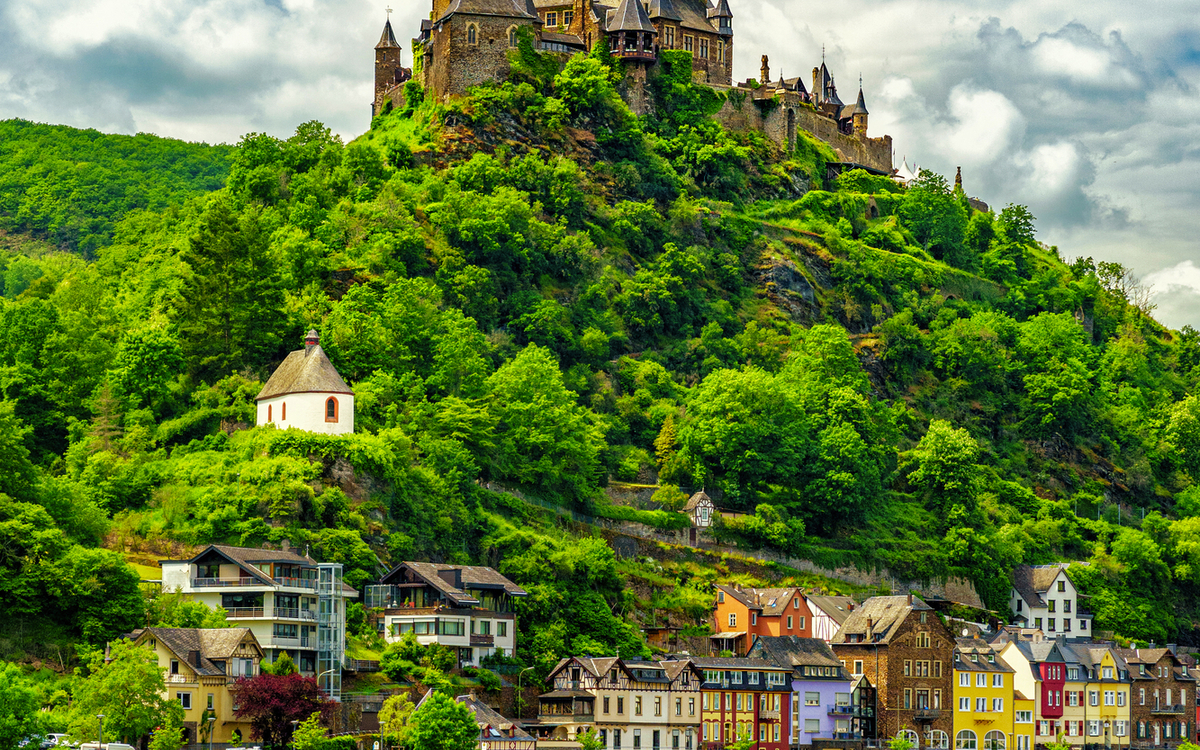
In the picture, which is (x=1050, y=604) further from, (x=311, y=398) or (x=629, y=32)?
(x=629, y=32)

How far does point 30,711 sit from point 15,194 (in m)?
133

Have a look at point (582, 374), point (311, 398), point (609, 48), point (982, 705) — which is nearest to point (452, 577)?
point (311, 398)

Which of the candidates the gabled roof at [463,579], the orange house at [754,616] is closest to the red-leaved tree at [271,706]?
the gabled roof at [463,579]

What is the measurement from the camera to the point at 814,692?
106562 mm

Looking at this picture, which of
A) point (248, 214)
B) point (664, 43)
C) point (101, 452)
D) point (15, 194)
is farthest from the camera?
point (15, 194)

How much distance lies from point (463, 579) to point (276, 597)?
1157 cm

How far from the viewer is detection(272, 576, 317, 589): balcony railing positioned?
3570 inches

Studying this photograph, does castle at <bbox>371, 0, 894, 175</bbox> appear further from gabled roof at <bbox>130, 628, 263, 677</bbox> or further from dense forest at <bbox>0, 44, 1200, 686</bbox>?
gabled roof at <bbox>130, 628, 263, 677</bbox>

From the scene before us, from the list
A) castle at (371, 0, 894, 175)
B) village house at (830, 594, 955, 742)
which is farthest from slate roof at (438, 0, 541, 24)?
village house at (830, 594, 955, 742)

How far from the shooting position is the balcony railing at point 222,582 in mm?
90125

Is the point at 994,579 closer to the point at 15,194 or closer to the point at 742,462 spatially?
the point at 742,462

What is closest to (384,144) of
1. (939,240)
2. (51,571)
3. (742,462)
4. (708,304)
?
(708,304)

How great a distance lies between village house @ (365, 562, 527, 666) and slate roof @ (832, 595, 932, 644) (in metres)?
23.1

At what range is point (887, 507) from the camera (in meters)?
134
